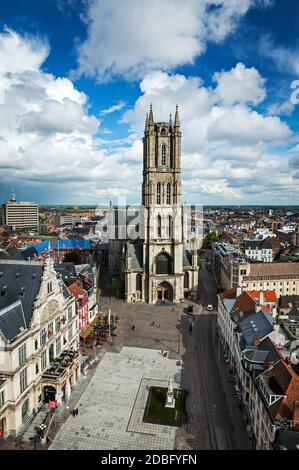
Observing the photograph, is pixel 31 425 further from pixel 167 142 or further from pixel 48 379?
pixel 167 142

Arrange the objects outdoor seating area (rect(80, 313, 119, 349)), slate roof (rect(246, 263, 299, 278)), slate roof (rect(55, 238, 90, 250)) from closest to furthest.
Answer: outdoor seating area (rect(80, 313, 119, 349)) < slate roof (rect(246, 263, 299, 278)) < slate roof (rect(55, 238, 90, 250))

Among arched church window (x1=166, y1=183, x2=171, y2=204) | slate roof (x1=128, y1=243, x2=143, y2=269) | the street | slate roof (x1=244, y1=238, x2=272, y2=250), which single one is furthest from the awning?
slate roof (x1=244, y1=238, x2=272, y2=250)

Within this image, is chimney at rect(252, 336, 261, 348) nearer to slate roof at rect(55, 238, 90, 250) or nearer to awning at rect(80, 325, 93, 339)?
awning at rect(80, 325, 93, 339)

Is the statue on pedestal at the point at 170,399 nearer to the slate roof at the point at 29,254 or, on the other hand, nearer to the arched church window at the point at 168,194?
the arched church window at the point at 168,194

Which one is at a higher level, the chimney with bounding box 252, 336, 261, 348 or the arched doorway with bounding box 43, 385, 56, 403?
the chimney with bounding box 252, 336, 261, 348

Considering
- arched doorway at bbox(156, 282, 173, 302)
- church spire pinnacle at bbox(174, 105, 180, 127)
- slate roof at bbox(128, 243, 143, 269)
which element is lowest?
arched doorway at bbox(156, 282, 173, 302)

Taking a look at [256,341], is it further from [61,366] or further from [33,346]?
[33,346]
